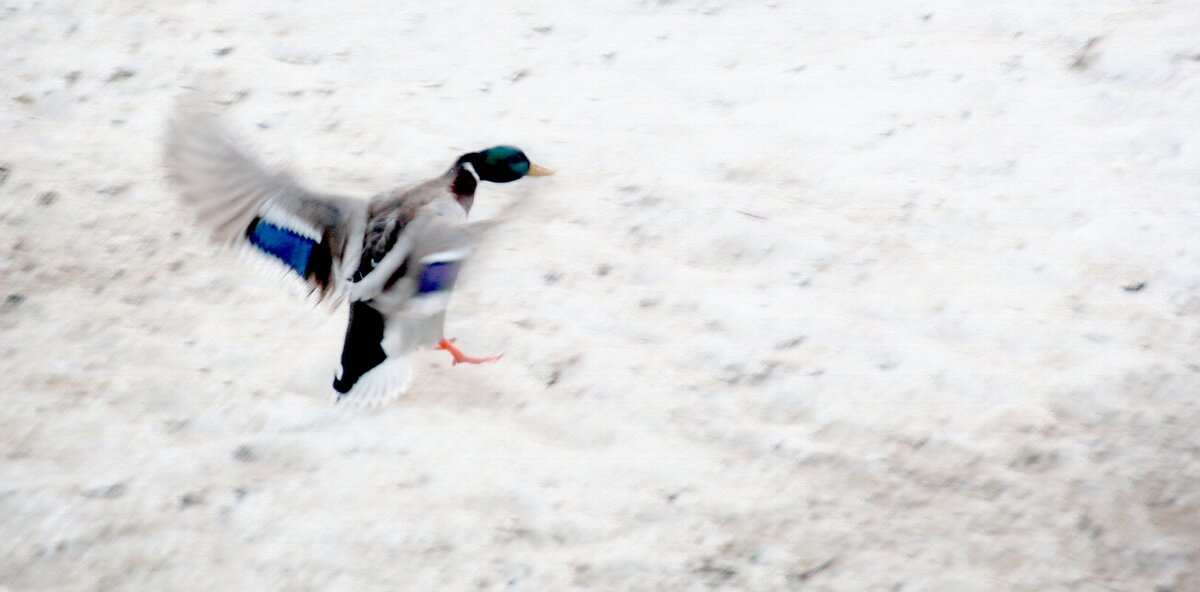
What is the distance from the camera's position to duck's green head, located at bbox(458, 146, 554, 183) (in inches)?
167

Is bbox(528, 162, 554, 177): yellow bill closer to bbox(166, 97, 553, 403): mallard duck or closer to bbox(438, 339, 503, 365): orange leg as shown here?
bbox(166, 97, 553, 403): mallard duck

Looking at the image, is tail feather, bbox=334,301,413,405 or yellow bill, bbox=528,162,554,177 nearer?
tail feather, bbox=334,301,413,405

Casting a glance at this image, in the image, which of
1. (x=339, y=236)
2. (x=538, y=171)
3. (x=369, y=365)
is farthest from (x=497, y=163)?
(x=369, y=365)

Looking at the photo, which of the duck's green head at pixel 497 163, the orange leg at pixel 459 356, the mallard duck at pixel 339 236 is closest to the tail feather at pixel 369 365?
the mallard duck at pixel 339 236

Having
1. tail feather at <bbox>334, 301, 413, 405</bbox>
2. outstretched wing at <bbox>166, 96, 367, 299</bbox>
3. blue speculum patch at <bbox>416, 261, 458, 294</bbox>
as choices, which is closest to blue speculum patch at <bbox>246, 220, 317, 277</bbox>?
outstretched wing at <bbox>166, 96, 367, 299</bbox>

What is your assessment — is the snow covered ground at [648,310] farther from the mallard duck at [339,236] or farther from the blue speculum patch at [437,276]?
the blue speculum patch at [437,276]

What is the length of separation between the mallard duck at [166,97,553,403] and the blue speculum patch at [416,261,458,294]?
0.04m

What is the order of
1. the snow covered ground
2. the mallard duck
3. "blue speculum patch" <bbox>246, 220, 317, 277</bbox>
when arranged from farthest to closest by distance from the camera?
"blue speculum patch" <bbox>246, 220, 317, 277</bbox>
the mallard duck
the snow covered ground

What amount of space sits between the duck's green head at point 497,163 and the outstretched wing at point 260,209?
0.62 meters

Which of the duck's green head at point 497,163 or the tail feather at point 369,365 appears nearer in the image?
the tail feather at point 369,365

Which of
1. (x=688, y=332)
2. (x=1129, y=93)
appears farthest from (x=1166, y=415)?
(x=1129, y=93)

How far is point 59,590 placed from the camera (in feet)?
9.18

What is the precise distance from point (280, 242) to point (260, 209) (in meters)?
0.11

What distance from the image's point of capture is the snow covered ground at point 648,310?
291 cm
